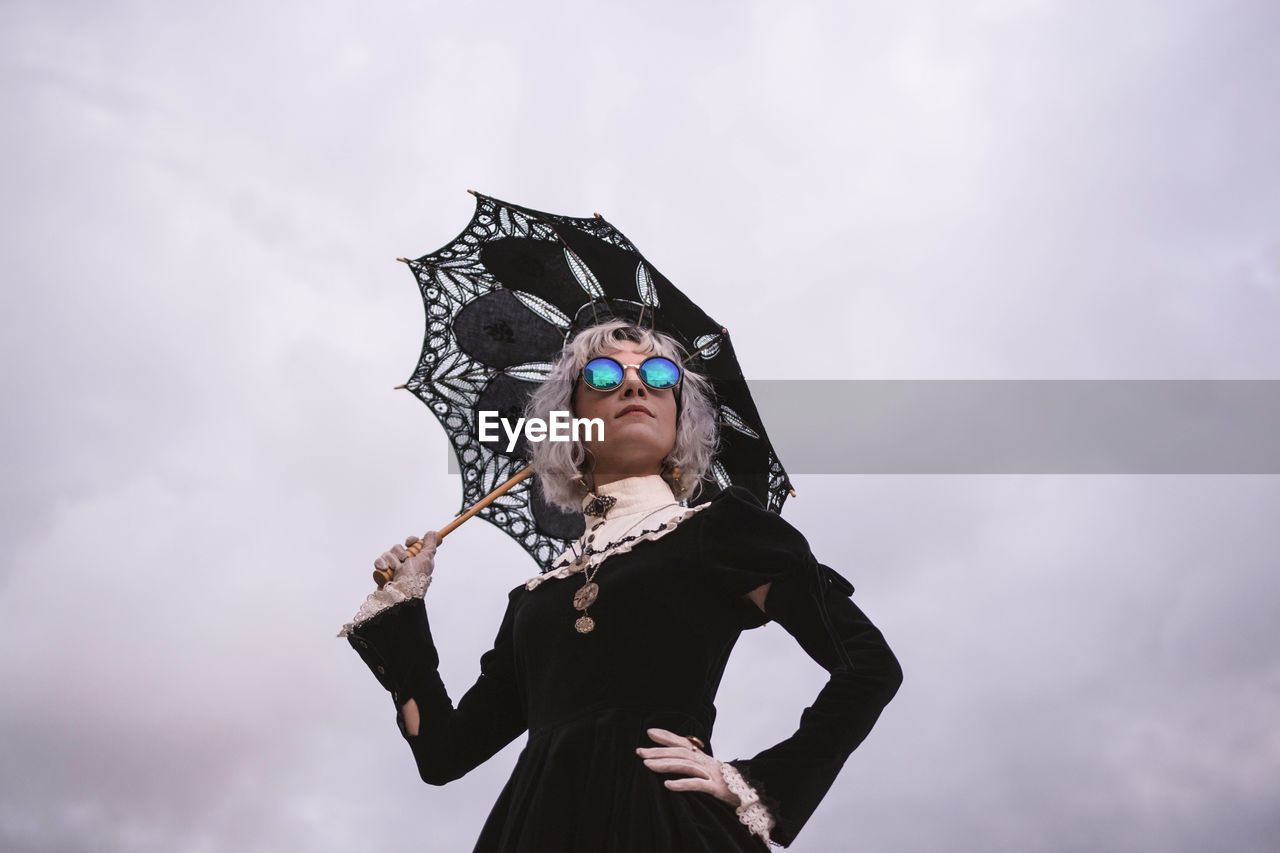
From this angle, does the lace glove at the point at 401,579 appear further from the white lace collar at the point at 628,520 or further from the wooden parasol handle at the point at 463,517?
the white lace collar at the point at 628,520

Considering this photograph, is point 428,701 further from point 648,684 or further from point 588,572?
point 648,684

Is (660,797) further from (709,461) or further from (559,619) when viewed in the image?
(709,461)

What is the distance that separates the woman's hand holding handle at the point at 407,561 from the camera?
459 cm

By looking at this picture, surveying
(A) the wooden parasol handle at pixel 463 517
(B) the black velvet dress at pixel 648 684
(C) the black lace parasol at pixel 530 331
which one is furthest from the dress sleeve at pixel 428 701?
(C) the black lace parasol at pixel 530 331

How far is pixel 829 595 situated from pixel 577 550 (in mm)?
1121

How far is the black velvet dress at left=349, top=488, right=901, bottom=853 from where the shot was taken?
358cm

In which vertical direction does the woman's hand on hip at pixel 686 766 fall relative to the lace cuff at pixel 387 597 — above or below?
below

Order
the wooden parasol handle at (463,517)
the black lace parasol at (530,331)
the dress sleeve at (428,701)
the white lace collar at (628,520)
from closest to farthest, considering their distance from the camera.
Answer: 1. the white lace collar at (628,520)
2. the dress sleeve at (428,701)
3. the wooden parasol handle at (463,517)
4. the black lace parasol at (530,331)

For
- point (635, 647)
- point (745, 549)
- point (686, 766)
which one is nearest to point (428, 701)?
point (635, 647)

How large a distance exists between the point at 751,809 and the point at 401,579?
6.09 ft

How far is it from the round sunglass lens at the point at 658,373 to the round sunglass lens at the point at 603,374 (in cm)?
12

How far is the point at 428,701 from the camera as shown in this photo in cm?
452

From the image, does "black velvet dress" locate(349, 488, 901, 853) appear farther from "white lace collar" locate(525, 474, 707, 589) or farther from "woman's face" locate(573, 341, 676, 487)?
"woman's face" locate(573, 341, 676, 487)

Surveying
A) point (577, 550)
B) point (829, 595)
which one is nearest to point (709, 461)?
point (577, 550)
